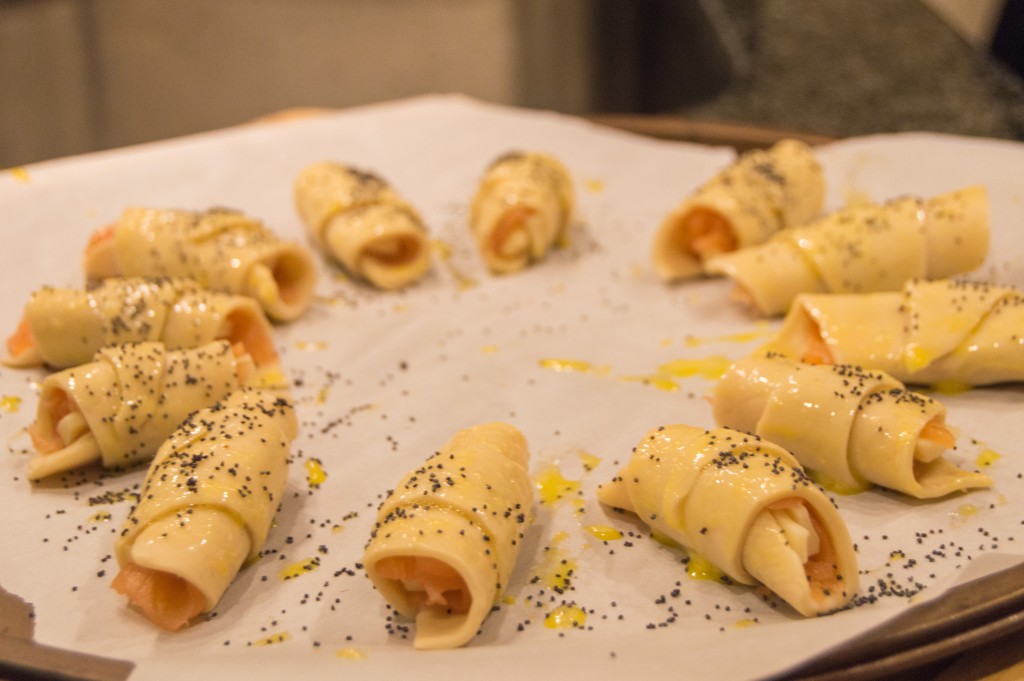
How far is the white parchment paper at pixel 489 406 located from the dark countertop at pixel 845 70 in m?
1.37

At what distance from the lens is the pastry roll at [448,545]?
1.96 meters

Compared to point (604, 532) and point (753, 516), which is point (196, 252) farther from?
point (753, 516)

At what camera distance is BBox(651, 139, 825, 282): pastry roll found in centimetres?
344

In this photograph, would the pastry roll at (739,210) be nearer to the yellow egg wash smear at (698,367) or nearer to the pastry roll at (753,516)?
the yellow egg wash smear at (698,367)

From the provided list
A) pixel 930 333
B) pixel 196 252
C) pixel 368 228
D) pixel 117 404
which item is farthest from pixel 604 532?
pixel 196 252

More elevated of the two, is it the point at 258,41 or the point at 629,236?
the point at 258,41

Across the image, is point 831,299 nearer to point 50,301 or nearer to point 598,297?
point 598,297

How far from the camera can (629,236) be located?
12.6ft

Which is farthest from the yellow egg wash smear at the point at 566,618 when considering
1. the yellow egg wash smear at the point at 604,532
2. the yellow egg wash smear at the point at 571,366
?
the yellow egg wash smear at the point at 571,366

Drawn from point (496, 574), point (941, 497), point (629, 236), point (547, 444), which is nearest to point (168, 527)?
point (496, 574)

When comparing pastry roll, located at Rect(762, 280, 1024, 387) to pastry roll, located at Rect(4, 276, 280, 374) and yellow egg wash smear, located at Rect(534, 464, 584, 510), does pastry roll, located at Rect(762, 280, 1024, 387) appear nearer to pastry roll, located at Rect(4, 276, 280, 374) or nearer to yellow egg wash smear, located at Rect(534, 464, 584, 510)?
yellow egg wash smear, located at Rect(534, 464, 584, 510)

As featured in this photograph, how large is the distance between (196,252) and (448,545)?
1738 mm

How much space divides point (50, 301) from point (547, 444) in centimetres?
152

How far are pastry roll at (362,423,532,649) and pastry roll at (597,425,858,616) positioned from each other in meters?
0.34
